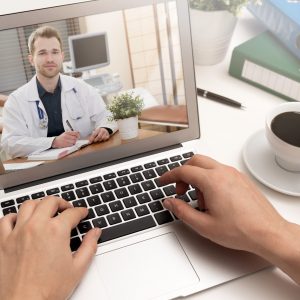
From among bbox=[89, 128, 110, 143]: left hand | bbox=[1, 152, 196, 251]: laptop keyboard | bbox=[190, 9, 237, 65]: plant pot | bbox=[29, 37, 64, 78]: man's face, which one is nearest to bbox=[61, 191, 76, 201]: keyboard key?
bbox=[1, 152, 196, 251]: laptop keyboard

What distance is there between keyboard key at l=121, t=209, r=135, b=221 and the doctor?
0.15m

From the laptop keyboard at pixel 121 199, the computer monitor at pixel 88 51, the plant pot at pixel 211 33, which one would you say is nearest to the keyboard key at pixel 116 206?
the laptop keyboard at pixel 121 199

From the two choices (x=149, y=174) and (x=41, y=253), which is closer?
(x=41, y=253)

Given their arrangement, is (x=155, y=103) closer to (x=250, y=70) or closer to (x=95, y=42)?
(x=95, y=42)

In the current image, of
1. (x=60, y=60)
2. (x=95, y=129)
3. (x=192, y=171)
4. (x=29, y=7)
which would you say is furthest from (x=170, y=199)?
(x=29, y=7)

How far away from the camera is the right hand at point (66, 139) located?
0.74m

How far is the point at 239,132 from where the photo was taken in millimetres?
886

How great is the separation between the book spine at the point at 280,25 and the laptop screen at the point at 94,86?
0.33m

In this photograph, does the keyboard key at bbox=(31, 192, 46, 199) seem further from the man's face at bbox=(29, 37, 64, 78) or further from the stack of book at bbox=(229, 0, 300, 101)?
the stack of book at bbox=(229, 0, 300, 101)

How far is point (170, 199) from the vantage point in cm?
68

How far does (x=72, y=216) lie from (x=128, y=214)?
0.10m

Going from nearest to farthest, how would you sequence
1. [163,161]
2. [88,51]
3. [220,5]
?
[88,51] < [163,161] < [220,5]

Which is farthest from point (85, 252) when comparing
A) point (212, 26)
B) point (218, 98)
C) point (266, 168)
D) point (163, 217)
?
point (212, 26)

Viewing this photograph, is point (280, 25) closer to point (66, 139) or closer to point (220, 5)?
point (220, 5)
